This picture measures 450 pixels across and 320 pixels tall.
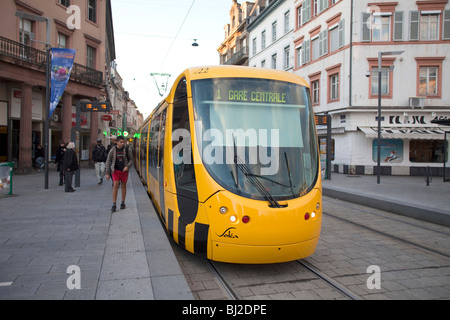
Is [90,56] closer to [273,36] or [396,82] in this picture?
[273,36]

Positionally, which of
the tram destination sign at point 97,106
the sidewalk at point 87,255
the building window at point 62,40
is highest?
the building window at point 62,40

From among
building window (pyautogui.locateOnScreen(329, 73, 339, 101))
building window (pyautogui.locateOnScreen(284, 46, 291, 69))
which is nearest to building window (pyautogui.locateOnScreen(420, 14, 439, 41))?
building window (pyautogui.locateOnScreen(329, 73, 339, 101))

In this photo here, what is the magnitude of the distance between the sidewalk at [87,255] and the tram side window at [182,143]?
1.00 metres

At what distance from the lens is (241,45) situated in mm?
42719

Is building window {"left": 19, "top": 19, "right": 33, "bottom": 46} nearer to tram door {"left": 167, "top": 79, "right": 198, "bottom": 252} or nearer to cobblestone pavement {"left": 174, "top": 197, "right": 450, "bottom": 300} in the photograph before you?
tram door {"left": 167, "top": 79, "right": 198, "bottom": 252}

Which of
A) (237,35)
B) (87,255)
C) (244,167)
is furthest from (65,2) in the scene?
(237,35)

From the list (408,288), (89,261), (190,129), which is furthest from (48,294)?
(408,288)

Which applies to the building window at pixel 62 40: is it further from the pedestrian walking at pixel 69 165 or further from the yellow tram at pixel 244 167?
the yellow tram at pixel 244 167

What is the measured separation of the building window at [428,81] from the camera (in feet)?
71.6

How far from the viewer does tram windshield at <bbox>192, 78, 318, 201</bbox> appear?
14.5 ft

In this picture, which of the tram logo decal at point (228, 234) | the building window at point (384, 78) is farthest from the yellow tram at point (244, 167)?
the building window at point (384, 78)

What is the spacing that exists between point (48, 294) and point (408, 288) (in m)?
4.03
